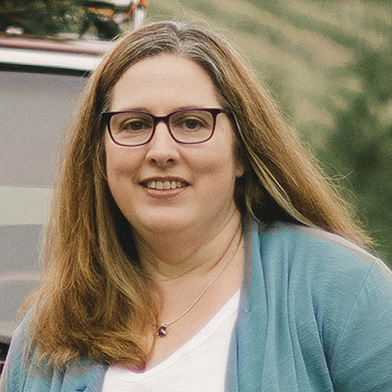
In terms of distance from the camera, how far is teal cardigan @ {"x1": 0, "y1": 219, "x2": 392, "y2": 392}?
1.82 metres

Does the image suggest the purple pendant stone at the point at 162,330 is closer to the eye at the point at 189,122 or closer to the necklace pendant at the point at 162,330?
the necklace pendant at the point at 162,330

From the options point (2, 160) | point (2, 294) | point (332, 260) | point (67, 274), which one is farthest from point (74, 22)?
point (332, 260)

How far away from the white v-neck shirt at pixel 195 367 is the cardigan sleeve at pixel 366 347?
27 centimetres

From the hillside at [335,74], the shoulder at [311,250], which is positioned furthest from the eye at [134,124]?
the hillside at [335,74]

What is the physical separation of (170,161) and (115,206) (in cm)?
38

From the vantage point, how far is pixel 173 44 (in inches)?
83.4

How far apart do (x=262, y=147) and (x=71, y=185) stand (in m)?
0.56

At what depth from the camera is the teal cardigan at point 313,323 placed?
5.98ft

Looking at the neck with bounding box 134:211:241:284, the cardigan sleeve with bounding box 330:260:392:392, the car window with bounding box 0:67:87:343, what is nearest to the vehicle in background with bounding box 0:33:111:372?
the car window with bounding box 0:67:87:343

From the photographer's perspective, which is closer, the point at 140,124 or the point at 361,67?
the point at 140,124

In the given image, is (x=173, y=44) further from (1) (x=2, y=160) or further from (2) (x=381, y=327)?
(1) (x=2, y=160)

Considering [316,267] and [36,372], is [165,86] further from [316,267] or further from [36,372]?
[36,372]

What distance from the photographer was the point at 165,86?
2.02 meters

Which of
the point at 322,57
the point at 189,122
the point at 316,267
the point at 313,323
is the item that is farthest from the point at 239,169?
the point at 322,57
